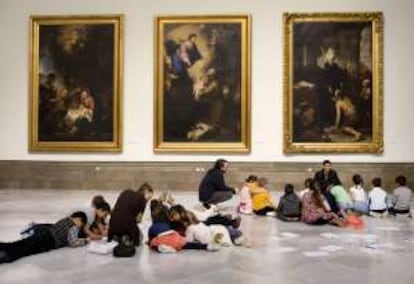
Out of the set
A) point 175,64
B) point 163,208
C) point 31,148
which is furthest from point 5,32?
point 163,208

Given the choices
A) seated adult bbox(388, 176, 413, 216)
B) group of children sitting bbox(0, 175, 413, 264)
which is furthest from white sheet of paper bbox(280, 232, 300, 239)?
seated adult bbox(388, 176, 413, 216)

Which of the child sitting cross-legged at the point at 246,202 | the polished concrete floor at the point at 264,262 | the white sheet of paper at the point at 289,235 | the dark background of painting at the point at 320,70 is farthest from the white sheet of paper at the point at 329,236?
the dark background of painting at the point at 320,70

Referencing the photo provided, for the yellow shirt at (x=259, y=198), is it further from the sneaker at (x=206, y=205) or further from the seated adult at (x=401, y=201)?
the seated adult at (x=401, y=201)

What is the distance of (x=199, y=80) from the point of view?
2459 centimetres

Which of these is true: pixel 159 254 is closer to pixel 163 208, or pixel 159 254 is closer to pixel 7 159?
pixel 163 208

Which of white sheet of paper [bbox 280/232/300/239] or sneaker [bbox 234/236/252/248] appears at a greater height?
sneaker [bbox 234/236/252/248]

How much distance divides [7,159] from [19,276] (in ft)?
54.8

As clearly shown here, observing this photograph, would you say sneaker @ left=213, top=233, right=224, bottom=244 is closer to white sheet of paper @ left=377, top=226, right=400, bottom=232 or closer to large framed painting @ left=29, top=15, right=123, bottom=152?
white sheet of paper @ left=377, top=226, right=400, bottom=232

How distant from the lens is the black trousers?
415 inches

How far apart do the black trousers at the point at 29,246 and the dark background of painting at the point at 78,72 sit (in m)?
13.3

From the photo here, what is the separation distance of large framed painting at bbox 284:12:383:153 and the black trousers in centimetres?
1415

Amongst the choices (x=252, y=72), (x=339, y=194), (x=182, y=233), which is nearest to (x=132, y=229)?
(x=182, y=233)

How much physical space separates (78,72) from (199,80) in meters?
5.40

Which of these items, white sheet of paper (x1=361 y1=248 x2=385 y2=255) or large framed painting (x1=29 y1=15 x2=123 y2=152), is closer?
white sheet of paper (x1=361 y1=248 x2=385 y2=255)
